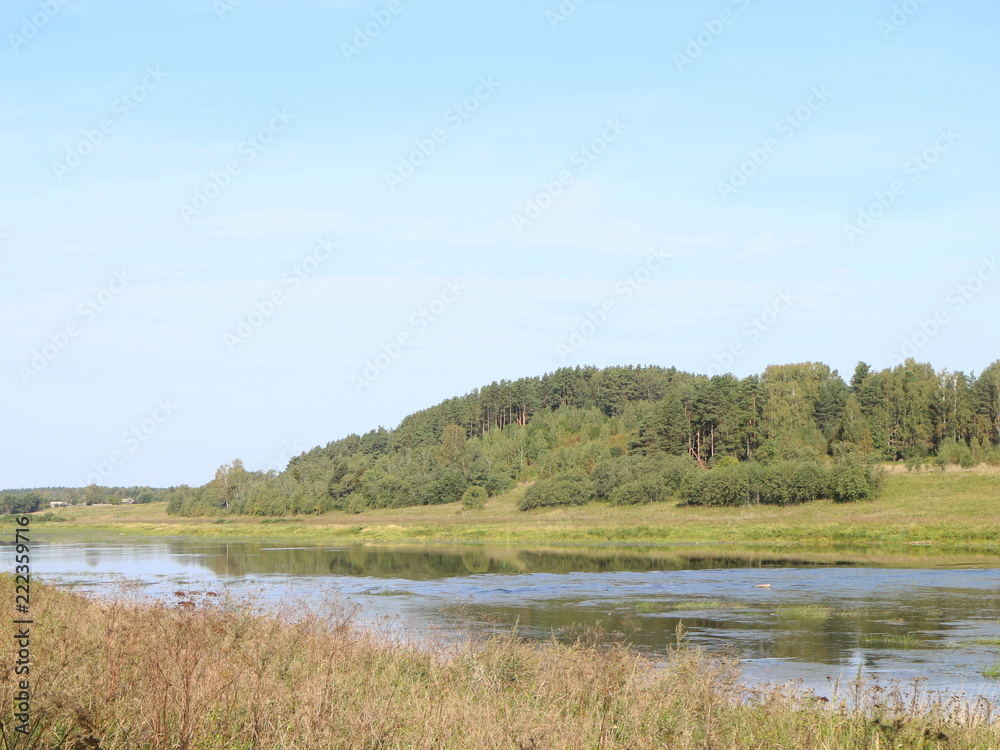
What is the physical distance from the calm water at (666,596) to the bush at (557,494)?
3238cm

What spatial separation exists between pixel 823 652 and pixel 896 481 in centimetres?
6208

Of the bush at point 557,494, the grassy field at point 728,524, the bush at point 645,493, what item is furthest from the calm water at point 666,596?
the bush at point 557,494

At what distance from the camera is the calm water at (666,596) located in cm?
1959

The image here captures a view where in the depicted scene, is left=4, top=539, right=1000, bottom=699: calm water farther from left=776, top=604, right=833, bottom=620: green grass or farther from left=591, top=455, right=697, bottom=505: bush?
left=591, top=455, right=697, bottom=505: bush

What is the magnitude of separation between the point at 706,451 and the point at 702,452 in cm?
67

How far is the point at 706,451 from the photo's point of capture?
347 feet

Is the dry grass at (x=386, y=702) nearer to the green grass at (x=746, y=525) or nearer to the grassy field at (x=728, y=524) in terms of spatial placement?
the green grass at (x=746, y=525)

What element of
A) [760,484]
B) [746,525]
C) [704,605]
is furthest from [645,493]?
[704,605]

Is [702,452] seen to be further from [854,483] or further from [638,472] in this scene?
[854,483]

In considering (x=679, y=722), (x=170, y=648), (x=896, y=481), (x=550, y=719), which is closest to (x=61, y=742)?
(x=170, y=648)

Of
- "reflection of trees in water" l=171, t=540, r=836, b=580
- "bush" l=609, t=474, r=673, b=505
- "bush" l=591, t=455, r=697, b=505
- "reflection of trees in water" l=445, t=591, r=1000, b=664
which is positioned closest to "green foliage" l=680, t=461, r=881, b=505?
"bush" l=609, t=474, r=673, b=505

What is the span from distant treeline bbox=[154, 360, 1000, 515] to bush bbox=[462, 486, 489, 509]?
0.24 m

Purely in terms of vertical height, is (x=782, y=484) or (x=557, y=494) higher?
(x=782, y=484)

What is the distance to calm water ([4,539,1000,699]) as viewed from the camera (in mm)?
19594
